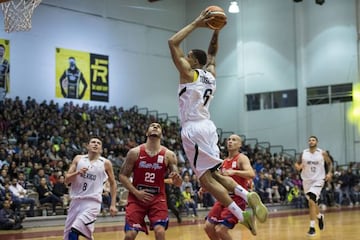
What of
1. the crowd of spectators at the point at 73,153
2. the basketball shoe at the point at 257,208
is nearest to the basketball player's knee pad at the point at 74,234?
the basketball shoe at the point at 257,208

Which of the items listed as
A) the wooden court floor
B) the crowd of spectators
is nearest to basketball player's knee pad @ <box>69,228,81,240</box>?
the wooden court floor

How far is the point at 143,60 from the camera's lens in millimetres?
30969

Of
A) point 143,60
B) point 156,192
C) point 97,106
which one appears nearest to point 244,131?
point 143,60

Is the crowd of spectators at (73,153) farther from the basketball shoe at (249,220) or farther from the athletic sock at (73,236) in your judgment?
the basketball shoe at (249,220)

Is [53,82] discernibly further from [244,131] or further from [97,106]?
[244,131]

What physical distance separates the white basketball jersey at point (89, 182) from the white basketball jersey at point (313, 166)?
6.39 m

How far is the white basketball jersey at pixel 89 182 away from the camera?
809cm

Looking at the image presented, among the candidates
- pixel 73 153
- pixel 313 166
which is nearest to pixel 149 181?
pixel 313 166

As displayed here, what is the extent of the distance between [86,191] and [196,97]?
2.27 metres

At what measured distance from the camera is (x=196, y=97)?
6.86 m

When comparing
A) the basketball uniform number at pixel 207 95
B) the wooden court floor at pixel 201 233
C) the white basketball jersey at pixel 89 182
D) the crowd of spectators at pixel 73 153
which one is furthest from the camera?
the crowd of spectators at pixel 73 153

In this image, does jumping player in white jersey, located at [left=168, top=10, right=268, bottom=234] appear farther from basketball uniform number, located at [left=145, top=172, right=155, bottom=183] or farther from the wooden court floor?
the wooden court floor

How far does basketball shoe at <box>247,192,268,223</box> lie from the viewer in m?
6.58

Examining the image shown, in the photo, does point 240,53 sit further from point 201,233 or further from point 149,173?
point 149,173
